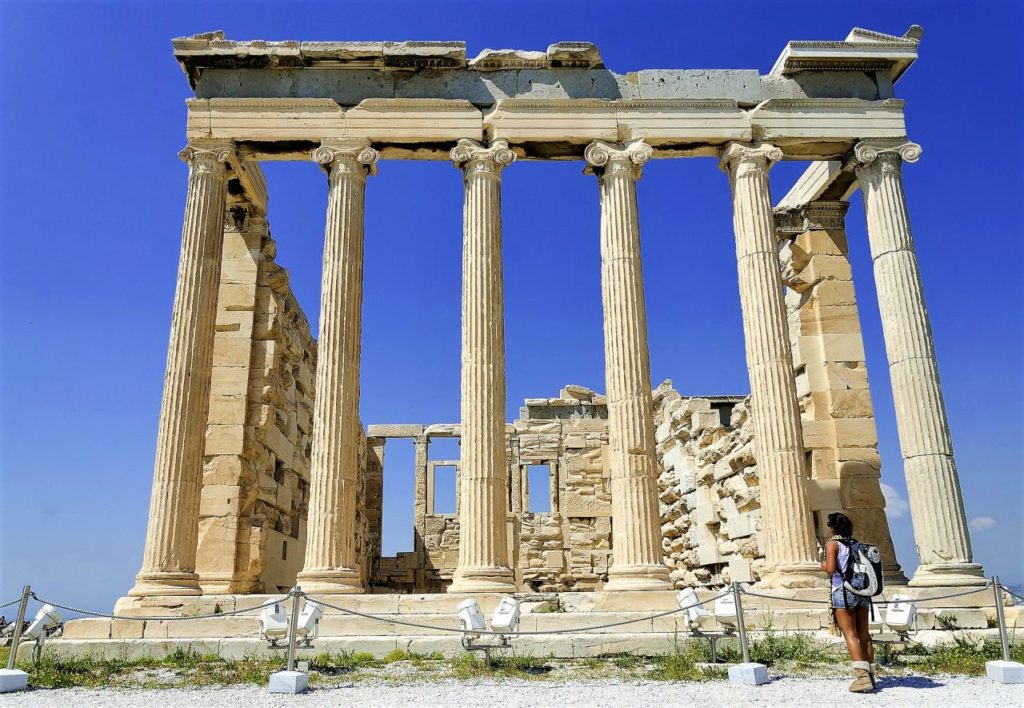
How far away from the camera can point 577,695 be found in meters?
9.35

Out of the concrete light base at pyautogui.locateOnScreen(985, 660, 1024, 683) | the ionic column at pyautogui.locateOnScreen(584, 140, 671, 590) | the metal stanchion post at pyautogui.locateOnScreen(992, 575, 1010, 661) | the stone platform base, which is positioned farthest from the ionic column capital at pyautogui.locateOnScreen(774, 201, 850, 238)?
the concrete light base at pyautogui.locateOnScreen(985, 660, 1024, 683)

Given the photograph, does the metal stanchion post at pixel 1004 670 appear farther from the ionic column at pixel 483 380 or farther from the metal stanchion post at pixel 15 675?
the metal stanchion post at pixel 15 675

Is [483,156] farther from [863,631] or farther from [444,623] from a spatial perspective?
[863,631]

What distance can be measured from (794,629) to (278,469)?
11621mm

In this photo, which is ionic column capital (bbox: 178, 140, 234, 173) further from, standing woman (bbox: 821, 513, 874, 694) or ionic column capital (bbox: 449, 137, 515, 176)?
standing woman (bbox: 821, 513, 874, 694)

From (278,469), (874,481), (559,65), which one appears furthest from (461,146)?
(874,481)

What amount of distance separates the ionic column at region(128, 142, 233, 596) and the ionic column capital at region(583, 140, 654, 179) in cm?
729

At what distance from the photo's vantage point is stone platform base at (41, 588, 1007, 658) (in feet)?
41.1

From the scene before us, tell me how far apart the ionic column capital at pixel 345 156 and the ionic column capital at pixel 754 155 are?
284 inches

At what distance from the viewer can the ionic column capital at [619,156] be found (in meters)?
17.3

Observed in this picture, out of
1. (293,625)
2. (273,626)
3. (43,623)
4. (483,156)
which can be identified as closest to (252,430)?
(43,623)

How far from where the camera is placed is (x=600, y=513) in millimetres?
28562

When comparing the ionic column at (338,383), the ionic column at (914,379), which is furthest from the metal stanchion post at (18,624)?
the ionic column at (914,379)

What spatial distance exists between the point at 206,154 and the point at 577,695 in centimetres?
1283
